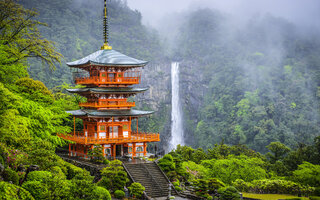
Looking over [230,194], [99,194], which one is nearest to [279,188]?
[230,194]

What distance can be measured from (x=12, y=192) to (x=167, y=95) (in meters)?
75.6

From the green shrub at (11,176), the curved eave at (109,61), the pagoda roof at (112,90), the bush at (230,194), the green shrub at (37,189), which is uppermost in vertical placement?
the curved eave at (109,61)

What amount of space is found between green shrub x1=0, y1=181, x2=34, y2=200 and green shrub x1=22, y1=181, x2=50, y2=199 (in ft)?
2.17

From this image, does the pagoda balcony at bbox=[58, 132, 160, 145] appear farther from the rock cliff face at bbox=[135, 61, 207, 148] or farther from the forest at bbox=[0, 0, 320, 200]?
the rock cliff face at bbox=[135, 61, 207, 148]

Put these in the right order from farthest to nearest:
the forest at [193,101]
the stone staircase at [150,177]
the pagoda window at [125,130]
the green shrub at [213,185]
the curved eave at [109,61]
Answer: the pagoda window at [125,130]
the curved eave at [109,61]
the stone staircase at [150,177]
the green shrub at [213,185]
the forest at [193,101]

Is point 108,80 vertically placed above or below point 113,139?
above

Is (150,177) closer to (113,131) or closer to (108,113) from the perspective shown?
(113,131)

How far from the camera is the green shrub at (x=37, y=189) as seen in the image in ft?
53.5

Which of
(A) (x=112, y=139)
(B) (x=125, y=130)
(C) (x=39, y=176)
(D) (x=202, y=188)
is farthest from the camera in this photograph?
(B) (x=125, y=130)

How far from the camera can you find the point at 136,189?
23.9 m

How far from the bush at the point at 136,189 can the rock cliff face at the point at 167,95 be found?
2234 inches

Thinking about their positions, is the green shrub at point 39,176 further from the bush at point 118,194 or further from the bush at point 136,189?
the bush at point 136,189

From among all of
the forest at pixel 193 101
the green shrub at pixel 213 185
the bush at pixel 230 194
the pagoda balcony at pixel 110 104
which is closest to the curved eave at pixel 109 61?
the pagoda balcony at pixel 110 104

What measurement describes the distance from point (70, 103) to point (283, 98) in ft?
163
